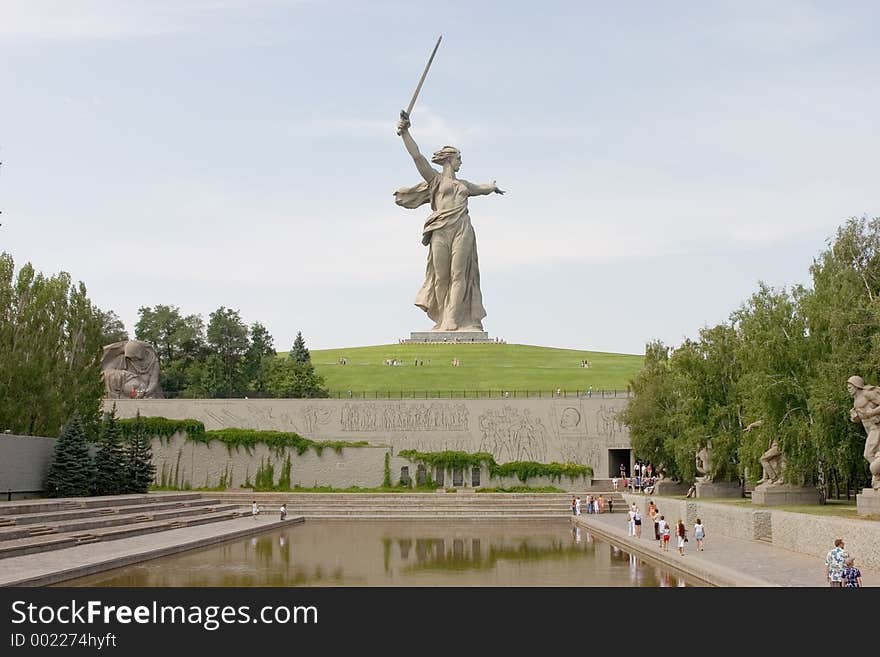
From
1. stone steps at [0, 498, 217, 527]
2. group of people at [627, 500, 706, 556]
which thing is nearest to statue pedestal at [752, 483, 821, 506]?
group of people at [627, 500, 706, 556]

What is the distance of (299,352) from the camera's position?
72.1 meters

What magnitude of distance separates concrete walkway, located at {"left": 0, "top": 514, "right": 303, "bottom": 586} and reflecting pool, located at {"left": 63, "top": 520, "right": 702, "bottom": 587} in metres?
0.25

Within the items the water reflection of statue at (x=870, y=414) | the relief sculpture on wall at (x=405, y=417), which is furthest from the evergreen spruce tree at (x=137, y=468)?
the water reflection of statue at (x=870, y=414)

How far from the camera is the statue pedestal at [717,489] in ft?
112

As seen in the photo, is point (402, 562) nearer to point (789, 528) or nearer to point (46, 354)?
point (789, 528)

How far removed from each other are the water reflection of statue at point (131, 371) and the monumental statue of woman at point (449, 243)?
20861 mm

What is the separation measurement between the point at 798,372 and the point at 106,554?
17626 mm

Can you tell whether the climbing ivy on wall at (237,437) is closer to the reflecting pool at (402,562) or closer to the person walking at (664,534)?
the reflecting pool at (402,562)

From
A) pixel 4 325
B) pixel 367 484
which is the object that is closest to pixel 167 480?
pixel 367 484

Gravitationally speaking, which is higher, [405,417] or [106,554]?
[405,417]

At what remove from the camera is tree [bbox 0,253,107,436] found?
32344 millimetres

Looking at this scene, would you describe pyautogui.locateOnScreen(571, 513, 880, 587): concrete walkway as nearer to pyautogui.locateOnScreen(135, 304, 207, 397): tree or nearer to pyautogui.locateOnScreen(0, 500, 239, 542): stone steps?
pyautogui.locateOnScreen(0, 500, 239, 542): stone steps

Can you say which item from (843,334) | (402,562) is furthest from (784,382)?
(402,562)

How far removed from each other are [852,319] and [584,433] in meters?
23.5
